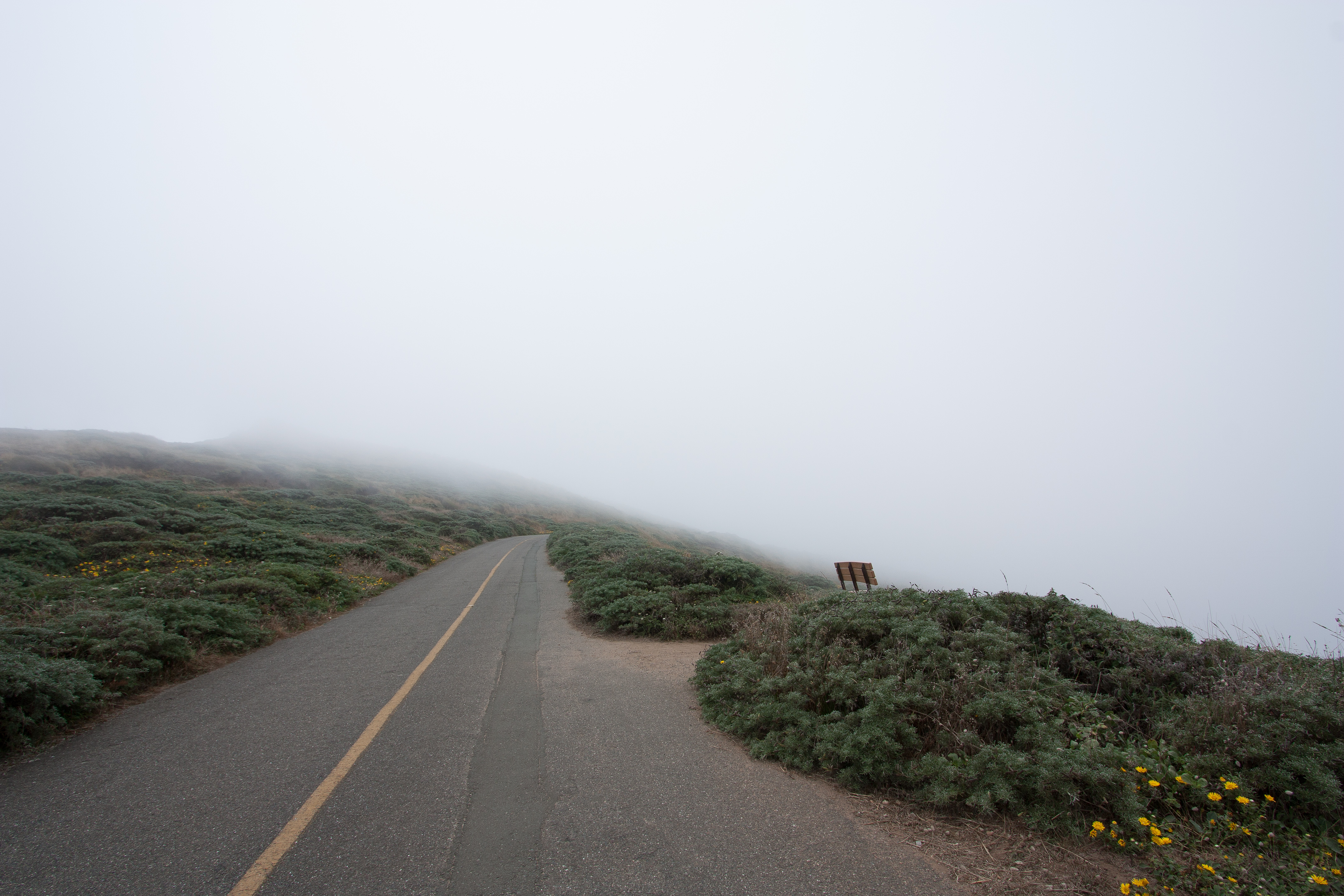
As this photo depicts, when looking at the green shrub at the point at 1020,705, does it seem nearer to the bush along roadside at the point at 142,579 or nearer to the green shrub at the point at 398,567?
the bush along roadside at the point at 142,579

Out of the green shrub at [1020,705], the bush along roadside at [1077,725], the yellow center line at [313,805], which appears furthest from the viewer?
the green shrub at [1020,705]

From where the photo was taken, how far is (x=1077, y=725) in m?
4.38

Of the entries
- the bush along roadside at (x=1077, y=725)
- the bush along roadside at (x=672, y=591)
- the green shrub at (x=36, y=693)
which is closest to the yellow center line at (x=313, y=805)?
the green shrub at (x=36, y=693)

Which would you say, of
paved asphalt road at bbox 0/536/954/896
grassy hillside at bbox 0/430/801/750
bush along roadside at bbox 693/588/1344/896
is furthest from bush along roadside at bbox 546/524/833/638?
grassy hillside at bbox 0/430/801/750

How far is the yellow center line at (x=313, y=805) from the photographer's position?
3.22 metres

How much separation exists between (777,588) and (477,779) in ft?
27.3

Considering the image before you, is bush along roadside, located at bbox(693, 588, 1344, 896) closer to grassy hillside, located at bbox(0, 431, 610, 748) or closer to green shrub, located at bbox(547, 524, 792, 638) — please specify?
green shrub, located at bbox(547, 524, 792, 638)

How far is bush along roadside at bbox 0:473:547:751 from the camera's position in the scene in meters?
5.61

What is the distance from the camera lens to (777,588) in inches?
466

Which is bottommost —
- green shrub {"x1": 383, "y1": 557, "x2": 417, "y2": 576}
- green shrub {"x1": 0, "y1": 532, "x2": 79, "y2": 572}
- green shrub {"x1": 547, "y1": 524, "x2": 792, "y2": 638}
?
green shrub {"x1": 383, "y1": 557, "x2": 417, "y2": 576}

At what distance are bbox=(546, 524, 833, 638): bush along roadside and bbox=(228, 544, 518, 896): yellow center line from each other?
380cm

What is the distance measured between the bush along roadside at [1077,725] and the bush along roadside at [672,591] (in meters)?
3.35

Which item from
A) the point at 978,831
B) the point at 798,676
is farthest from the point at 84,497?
the point at 978,831

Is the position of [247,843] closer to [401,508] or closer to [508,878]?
[508,878]
